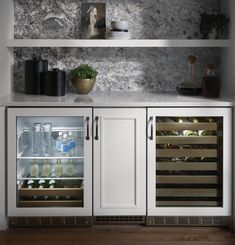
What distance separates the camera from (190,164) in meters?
4.44

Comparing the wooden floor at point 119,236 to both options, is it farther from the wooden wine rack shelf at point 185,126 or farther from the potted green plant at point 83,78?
the potted green plant at point 83,78

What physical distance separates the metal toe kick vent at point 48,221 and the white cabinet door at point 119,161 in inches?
4.8

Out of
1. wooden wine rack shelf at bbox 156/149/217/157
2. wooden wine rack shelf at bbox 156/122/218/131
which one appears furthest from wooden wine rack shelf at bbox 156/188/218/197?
wooden wine rack shelf at bbox 156/122/218/131

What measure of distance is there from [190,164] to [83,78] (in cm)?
105

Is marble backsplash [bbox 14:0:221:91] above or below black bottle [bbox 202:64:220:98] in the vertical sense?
above

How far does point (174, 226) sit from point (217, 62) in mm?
1397

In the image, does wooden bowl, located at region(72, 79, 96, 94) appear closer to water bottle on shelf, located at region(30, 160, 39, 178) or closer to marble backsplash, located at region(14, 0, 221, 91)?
marble backsplash, located at region(14, 0, 221, 91)

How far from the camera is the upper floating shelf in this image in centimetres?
470

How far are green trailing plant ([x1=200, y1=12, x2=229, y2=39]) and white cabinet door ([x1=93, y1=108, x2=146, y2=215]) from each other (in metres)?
0.93

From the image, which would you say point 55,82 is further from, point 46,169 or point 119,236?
point 119,236

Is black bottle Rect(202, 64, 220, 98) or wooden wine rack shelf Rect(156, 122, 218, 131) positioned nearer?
wooden wine rack shelf Rect(156, 122, 218, 131)

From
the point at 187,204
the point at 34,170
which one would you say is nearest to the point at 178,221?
the point at 187,204

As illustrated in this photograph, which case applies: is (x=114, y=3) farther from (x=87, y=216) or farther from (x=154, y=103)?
(x=87, y=216)

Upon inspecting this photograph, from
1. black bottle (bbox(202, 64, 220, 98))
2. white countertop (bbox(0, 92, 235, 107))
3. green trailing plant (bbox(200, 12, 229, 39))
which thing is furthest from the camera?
green trailing plant (bbox(200, 12, 229, 39))
